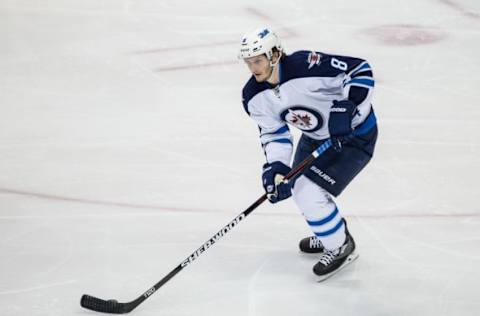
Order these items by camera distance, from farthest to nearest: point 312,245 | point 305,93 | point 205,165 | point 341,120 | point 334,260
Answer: point 205,165
point 312,245
point 334,260
point 305,93
point 341,120

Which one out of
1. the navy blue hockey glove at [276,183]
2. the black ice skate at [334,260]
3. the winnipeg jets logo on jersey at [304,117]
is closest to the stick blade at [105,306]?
the navy blue hockey glove at [276,183]

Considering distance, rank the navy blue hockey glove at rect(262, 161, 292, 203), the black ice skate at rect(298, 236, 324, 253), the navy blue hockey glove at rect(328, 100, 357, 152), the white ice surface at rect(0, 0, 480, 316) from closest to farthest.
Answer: the navy blue hockey glove at rect(328, 100, 357, 152) < the navy blue hockey glove at rect(262, 161, 292, 203) < the white ice surface at rect(0, 0, 480, 316) < the black ice skate at rect(298, 236, 324, 253)

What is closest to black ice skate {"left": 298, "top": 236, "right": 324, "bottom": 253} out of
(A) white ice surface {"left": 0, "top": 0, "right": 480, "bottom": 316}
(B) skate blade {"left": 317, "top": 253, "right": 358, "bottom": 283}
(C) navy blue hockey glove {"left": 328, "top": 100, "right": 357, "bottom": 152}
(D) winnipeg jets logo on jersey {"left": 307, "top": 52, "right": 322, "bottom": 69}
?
(A) white ice surface {"left": 0, "top": 0, "right": 480, "bottom": 316}

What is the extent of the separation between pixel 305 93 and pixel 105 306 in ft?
3.90

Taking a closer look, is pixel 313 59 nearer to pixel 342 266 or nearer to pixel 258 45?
pixel 258 45

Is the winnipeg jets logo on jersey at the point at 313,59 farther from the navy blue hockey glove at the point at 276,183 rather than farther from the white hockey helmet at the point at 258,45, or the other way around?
the navy blue hockey glove at the point at 276,183

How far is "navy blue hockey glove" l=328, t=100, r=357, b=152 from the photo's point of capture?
11.8 feet

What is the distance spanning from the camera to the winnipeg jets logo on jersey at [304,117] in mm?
3822

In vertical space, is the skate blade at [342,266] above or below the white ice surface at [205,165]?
above

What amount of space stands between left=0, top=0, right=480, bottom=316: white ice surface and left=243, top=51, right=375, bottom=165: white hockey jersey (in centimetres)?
64

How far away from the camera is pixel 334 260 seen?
3.94m

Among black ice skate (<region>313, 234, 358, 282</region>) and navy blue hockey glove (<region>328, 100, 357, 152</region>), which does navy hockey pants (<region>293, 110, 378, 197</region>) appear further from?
black ice skate (<region>313, 234, 358, 282</region>)

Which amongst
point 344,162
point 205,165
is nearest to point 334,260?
point 344,162

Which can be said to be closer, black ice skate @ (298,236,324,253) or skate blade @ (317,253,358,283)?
skate blade @ (317,253,358,283)
